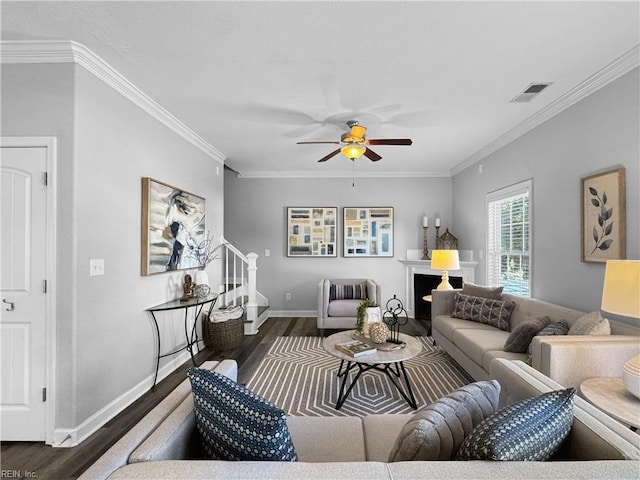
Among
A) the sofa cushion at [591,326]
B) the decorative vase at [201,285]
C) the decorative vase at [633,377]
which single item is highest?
the decorative vase at [201,285]

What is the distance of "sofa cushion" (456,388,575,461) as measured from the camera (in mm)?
875

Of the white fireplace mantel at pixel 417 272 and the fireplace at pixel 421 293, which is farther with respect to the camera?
the fireplace at pixel 421 293

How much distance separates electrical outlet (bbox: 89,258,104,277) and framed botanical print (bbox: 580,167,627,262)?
385 centimetres

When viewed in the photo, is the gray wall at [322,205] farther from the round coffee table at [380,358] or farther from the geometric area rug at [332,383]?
the round coffee table at [380,358]

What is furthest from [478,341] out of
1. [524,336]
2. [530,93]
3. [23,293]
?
[23,293]

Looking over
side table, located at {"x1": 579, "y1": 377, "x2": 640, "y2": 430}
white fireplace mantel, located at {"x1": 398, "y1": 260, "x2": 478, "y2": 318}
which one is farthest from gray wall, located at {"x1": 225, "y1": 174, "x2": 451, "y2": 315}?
side table, located at {"x1": 579, "y1": 377, "x2": 640, "y2": 430}

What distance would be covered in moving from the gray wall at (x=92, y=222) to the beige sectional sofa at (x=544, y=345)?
2.96m

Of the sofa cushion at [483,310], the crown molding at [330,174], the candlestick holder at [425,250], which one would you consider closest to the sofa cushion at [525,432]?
the sofa cushion at [483,310]

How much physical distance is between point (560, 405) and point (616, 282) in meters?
1.01

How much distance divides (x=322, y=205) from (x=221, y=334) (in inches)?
116

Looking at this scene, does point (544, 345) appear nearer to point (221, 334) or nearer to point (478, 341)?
point (478, 341)

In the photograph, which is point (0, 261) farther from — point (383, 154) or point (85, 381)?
point (383, 154)

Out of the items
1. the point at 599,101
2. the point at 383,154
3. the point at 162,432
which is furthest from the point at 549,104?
the point at 162,432

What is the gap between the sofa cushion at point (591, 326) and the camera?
2094mm
